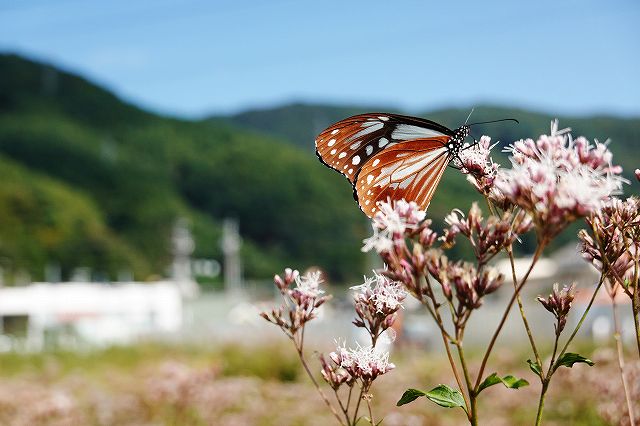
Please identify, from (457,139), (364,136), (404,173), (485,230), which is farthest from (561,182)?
(364,136)

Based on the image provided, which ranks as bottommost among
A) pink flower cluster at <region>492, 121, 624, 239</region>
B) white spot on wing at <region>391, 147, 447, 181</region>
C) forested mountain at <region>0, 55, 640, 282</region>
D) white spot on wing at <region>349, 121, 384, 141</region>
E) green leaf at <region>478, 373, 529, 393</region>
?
green leaf at <region>478, 373, 529, 393</region>

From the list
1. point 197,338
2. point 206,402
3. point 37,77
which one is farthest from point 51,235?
point 206,402

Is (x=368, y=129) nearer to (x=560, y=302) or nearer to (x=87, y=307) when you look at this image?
(x=560, y=302)

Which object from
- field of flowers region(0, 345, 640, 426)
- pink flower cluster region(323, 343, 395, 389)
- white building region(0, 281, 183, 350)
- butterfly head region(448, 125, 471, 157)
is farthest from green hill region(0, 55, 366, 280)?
pink flower cluster region(323, 343, 395, 389)

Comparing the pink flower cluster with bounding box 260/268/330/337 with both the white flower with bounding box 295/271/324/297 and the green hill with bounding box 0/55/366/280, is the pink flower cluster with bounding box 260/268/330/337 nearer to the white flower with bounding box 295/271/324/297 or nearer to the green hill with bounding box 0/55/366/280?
the white flower with bounding box 295/271/324/297

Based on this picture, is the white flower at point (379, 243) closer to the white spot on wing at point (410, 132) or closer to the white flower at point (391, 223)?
the white flower at point (391, 223)

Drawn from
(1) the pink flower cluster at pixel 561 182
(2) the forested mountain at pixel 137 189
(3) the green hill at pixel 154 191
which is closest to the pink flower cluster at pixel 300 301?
(1) the pink flower cluster at pixel 561 182
